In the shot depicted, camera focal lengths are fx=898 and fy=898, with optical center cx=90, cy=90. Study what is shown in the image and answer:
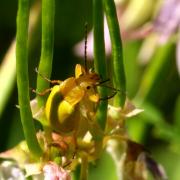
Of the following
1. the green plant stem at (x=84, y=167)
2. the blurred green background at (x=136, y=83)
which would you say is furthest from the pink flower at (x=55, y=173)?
the blurred green background at (x=136, y=83)

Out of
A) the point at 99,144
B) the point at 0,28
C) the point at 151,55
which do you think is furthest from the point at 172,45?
the point at 0,28

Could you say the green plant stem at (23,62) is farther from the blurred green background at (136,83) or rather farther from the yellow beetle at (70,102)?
the blurred green background at (136,83)

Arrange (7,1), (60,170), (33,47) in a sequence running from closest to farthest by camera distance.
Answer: (60,170) < (33,47) < (7,1)

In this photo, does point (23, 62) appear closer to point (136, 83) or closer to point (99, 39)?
point (99, 39)

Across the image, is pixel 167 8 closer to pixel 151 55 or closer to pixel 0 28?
pixel 151 55

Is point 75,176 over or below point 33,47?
below

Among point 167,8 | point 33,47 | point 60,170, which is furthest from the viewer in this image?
point 33,47

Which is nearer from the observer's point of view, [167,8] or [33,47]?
[167,8]
